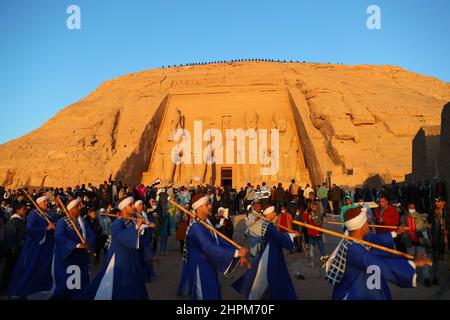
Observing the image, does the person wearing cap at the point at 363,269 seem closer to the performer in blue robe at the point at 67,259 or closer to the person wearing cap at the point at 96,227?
the performer in blue robe at the point at 67,259

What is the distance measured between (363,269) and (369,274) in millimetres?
74

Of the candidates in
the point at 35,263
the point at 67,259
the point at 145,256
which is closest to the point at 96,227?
the point at 145,256

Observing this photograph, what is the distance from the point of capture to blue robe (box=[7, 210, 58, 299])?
6020 mm

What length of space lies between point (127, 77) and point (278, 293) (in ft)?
106

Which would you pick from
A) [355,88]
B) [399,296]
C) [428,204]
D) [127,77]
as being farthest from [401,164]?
[127,77]

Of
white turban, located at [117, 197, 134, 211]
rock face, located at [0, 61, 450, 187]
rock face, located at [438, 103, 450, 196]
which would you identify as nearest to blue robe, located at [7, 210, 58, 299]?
white turban, located at [117, 197, 134, 211]

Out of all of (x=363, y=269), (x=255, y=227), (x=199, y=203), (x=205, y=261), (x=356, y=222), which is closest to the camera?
(x=363, y=269)

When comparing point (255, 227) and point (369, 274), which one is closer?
point (369, 274)

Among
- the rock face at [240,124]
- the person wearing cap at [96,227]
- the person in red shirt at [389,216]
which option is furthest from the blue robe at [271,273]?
the rock face at [240,124]

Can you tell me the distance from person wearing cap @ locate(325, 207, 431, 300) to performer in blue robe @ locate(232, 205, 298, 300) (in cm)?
139

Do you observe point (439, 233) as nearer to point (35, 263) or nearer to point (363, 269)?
point (363, 269)

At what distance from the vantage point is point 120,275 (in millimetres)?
4703

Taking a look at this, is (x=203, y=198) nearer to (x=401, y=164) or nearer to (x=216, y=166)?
(x=401, y=164)

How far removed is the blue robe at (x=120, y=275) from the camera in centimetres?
465
